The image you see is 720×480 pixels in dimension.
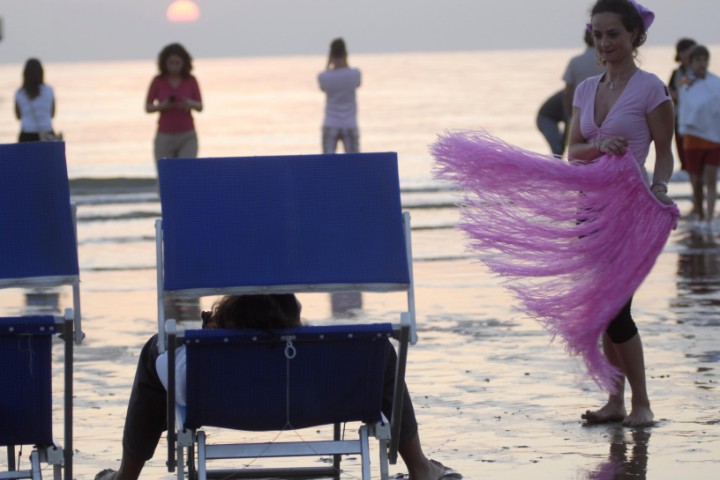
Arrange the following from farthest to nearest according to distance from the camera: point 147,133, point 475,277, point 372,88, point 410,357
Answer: point 372,88 < point 147,133 < point 475,277 < point 410,357

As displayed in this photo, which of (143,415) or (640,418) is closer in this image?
(143,415)

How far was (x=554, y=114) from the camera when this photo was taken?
16.3 metres

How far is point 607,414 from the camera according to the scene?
6113 mm

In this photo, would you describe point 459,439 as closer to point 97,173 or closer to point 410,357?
point 410,357

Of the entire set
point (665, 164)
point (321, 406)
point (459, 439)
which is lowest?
point (459, 439)

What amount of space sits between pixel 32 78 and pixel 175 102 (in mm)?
3454

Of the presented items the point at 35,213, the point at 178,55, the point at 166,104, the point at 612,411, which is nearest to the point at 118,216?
the point at 166,104

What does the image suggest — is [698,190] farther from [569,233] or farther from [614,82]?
[569,233]

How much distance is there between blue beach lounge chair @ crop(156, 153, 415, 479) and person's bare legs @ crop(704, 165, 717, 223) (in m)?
10.4

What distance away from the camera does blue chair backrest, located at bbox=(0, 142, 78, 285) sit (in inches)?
171

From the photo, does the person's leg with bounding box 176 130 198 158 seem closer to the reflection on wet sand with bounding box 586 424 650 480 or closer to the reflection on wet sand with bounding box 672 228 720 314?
the reflection on wet sand with bounding box 672 228 720 314

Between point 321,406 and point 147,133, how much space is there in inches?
1555

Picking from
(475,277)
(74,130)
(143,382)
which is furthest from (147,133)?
(143,382)

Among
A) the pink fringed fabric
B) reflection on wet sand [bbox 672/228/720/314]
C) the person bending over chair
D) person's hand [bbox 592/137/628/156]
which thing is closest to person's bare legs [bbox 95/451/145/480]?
the person bending over chair
